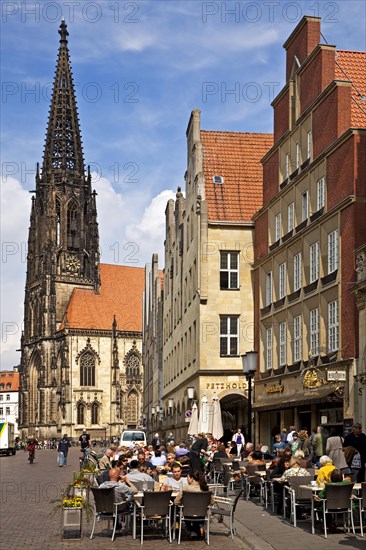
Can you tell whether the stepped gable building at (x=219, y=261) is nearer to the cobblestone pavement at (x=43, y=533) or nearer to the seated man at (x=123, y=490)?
the cobblestone pavement at (x=43, y=533)

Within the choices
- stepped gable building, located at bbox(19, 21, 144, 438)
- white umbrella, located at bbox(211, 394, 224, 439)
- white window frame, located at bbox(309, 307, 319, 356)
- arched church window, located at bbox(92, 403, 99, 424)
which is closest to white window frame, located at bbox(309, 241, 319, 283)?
white window frame, located at bbox(309, 307, 319, 356)

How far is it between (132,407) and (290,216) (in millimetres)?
104873

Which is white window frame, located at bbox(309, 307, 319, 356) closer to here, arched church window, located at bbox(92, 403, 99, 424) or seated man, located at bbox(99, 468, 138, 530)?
seated man, located at bbox(99, 468, 138, 530)

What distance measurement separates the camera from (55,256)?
5340 inches

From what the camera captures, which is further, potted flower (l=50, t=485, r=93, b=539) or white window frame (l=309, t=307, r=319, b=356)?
white window frame (l=309, t=307, r=319, b=356)

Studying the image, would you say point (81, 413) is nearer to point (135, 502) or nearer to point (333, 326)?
point (333, 326)

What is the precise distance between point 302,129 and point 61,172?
10706cm

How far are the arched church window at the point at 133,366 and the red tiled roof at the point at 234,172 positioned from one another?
88460mm

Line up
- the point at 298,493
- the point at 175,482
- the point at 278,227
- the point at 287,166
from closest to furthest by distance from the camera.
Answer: the point at 298,493 < the point at 175,482 < the point at 287,166 < the point at 278,227

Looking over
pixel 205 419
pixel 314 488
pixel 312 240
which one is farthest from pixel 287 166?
pixel 314 488

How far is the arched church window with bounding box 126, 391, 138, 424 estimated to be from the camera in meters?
136

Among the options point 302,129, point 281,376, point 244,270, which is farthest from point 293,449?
point 244,270

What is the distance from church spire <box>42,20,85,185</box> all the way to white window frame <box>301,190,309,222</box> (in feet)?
353

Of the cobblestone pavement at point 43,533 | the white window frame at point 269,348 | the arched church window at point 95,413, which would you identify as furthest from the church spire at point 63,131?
the cobblestone pavement at point 43,533
